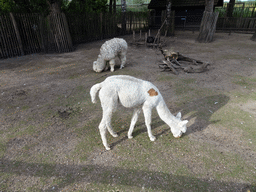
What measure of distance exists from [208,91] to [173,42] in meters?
9.29

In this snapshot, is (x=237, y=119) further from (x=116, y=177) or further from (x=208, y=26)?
(x=208, y=26)

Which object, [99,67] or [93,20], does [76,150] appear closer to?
[99,67]

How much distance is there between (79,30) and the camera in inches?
564

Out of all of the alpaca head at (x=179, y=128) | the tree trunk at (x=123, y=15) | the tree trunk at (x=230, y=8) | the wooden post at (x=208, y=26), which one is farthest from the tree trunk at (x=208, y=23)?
the alpaca head at (x=179, y=128)

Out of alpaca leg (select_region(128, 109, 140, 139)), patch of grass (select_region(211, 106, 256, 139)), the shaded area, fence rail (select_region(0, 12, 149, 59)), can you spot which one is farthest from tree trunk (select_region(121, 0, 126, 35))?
the shaded area

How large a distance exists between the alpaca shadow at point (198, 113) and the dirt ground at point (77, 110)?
3 centimetres

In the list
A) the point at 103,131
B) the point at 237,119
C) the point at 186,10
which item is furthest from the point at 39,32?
the point at 186,10

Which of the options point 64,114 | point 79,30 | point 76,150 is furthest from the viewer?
point 79,30

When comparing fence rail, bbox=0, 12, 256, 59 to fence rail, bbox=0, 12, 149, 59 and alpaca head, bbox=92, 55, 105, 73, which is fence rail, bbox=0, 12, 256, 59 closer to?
fence rail, bbox=0, 12, 149, 59

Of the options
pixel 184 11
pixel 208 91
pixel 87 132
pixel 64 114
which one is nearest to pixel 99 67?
pixel 64 114

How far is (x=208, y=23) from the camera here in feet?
44.2

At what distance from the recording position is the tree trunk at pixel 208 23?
43.0 feet

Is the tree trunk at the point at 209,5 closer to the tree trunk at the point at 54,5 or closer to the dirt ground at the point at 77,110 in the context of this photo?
the dirt ground at the point at 77,110

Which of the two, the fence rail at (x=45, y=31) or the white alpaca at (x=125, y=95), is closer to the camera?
the white alpaca at (x=125, y=95)
